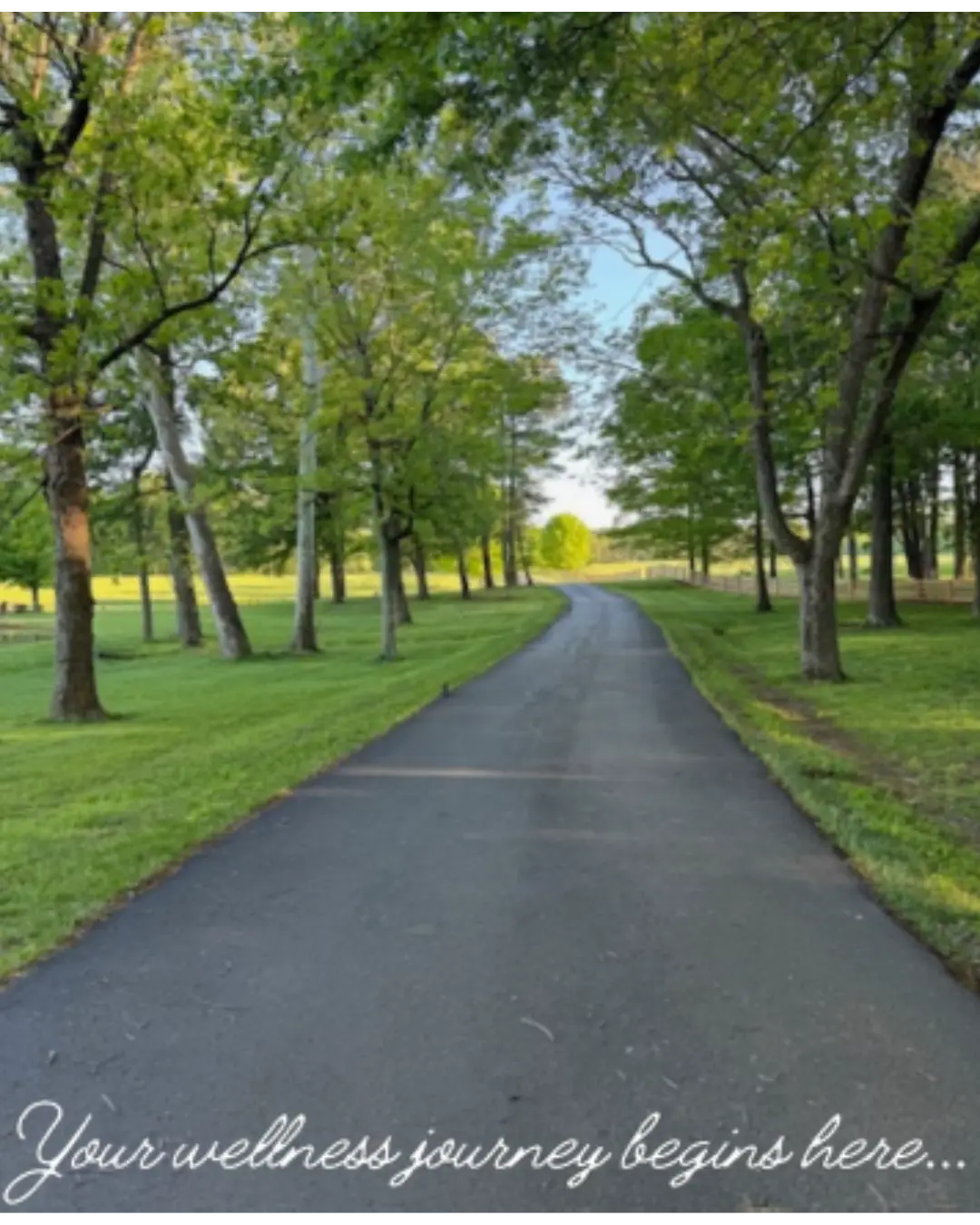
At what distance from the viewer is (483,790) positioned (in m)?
7.28

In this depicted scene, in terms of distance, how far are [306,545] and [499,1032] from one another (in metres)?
20.0

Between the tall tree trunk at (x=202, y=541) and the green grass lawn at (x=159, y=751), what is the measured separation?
746 mm

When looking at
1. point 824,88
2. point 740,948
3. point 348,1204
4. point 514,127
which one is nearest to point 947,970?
point 740,948

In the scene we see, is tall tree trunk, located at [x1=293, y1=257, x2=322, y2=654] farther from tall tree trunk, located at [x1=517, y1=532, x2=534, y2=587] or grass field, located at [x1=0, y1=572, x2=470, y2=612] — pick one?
tall tree trunk, located at [x1=517, y1=532, x2=534, y2=587]

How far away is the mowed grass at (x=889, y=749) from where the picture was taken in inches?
196

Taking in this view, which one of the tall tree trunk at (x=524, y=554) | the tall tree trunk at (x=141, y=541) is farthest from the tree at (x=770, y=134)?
the tall tree trunk at (x=524, y=554)

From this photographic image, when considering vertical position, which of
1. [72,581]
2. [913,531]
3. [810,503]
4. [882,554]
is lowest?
[72,581]

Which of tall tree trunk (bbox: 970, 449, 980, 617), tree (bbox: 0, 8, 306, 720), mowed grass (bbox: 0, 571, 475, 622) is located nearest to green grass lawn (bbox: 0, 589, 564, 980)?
tree (bbox: 0, 8, 306, 720)

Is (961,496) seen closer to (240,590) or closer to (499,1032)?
(499,1032)

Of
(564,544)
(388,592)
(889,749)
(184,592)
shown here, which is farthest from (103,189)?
(564,544)

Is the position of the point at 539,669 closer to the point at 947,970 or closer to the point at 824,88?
the point at 824,88

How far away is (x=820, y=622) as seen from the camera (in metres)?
14.6

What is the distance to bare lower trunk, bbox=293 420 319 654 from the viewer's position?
68.6 ft

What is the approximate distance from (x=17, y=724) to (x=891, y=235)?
40.7ft
